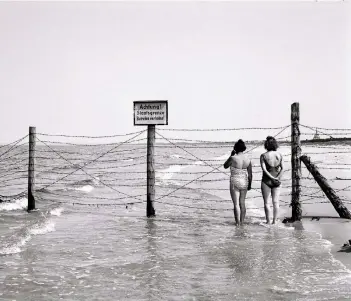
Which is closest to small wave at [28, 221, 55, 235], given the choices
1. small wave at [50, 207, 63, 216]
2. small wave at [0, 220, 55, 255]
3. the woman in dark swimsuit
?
small wave at [0, 220, 55, 255]

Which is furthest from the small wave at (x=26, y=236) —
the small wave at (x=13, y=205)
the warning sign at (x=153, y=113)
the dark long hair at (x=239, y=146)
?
the dark long hair at (x=239, y=146)

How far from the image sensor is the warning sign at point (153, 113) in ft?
34.5

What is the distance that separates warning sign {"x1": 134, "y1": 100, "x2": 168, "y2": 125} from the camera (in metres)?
10.5

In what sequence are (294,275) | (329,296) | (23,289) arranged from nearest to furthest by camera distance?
1. (329,296)
2. (23,289)
3. (294,275)

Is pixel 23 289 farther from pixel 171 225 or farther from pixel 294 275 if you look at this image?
pixel 171 225

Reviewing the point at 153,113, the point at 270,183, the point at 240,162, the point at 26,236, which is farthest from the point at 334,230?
the point at 26,236

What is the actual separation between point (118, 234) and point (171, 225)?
150cm

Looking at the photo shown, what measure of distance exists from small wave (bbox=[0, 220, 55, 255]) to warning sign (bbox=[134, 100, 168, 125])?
3.16 meters

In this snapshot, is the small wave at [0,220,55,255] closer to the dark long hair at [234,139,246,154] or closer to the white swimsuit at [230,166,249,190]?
the white swimsuit at [230,166,249,190]

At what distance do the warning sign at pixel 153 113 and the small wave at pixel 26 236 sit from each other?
3165 millimetres

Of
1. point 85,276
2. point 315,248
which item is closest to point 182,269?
point 85,276

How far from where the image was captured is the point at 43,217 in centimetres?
1138

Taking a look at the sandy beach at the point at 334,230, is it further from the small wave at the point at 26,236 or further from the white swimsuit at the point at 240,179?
the small wave at the point at 26,236

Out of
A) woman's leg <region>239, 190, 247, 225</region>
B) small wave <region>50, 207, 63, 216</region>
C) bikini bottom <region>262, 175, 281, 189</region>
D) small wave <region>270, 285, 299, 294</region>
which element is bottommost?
small wave <region>50, 207, 63, 216</region>
